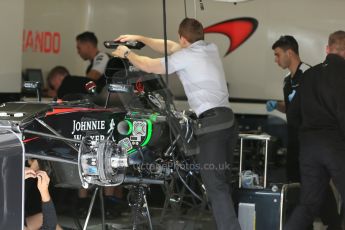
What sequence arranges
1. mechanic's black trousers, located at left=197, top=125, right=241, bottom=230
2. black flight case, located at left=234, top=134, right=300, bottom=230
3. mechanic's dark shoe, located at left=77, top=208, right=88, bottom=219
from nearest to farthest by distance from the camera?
1. mechanic's black trousers, located at left=197, top=125, right=241, bottom=230
2. black flight case, located at left=234, top=134, right=300, bottom=230
3. mechanic's dark shoe, located at left=77, top=208, right=88, bottom=219

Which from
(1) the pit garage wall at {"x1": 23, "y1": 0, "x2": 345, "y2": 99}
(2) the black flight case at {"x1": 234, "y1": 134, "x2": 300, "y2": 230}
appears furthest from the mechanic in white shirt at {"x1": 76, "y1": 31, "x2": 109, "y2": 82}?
(2) the black flight case at {"x1": 234, "y1": 134, "x2": 300, "y2": 230}

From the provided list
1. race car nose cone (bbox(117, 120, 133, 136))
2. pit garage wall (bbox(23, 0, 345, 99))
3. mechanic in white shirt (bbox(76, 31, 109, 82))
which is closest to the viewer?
race car nose cone (bbox(117, 120, 133, 136))

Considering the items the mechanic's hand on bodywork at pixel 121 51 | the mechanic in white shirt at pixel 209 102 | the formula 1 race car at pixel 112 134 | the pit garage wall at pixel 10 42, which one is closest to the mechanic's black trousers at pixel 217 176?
the mechanic in white shirt at pixel 209 102

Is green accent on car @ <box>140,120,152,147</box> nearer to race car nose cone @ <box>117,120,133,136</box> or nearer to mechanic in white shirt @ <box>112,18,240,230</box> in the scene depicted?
race car nose cone @ <box>117,120,133,136</box>

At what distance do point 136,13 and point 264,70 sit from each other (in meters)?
Answer: 1.43

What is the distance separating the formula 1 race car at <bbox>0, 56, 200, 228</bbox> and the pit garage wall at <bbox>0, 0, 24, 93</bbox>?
1587 mm

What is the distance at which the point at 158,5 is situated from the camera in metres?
7.70

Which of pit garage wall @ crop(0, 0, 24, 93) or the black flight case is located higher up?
pit garage wall @ crop(0, 0, 24, 93)

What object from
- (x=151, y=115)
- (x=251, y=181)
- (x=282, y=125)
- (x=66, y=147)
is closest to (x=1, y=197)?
(x=66, y=147)

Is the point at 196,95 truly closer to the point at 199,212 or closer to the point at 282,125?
the point at 199,212

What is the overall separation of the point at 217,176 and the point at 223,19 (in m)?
3.16

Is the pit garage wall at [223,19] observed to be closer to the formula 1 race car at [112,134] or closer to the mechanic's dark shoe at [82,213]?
the mechanic's dark shoe at [82,213]

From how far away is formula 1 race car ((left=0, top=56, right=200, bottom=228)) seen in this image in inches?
147

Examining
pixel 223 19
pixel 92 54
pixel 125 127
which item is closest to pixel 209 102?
pixel 125 127
